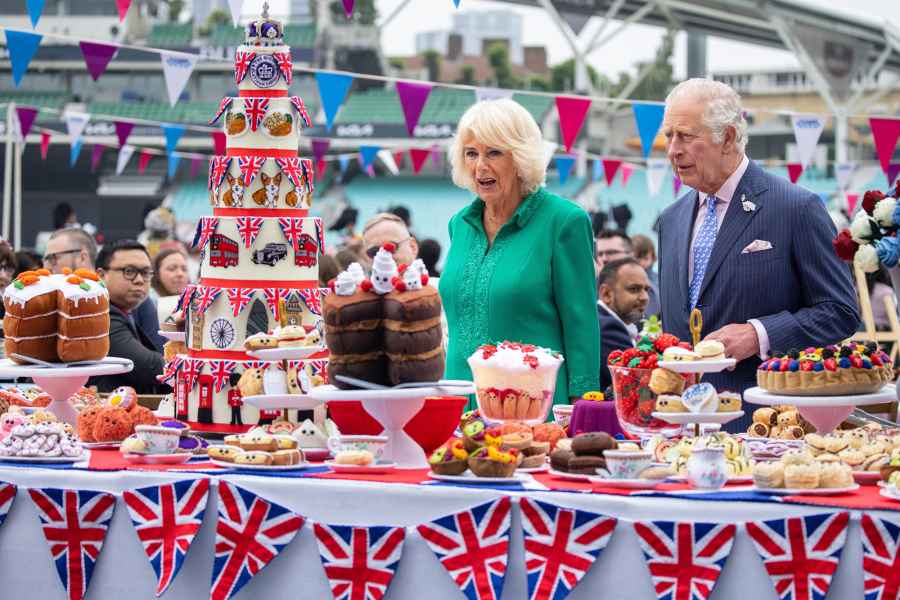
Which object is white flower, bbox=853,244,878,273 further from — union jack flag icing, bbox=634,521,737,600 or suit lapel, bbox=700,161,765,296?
suit lapel, bbox=700,161,765,296

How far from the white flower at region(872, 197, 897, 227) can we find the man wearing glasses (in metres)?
3.62

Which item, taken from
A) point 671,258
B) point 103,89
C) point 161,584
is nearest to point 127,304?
point 671,258

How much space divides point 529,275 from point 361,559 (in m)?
1.41

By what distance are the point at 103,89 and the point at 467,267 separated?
39.5 metres

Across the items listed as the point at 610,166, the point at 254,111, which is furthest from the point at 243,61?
the point at 610,166

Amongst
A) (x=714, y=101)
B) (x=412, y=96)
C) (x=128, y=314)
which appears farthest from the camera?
(x=412, y=96)

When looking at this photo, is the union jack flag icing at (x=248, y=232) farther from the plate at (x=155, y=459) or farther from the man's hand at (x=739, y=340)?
the man's hand at (x=739, y=340)

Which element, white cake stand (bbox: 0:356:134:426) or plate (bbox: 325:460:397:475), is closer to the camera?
plate (bbox: 325:460:397:475)

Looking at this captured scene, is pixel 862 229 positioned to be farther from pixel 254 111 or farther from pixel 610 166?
pixel 610 166

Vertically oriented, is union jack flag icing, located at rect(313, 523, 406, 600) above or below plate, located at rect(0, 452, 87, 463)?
below

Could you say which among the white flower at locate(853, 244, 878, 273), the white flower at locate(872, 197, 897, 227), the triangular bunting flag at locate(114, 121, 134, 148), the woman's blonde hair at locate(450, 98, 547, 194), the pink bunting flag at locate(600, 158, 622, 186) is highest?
the triangular bunting flag at locate(114, 121, 134, 148)

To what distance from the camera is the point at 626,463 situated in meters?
3.17

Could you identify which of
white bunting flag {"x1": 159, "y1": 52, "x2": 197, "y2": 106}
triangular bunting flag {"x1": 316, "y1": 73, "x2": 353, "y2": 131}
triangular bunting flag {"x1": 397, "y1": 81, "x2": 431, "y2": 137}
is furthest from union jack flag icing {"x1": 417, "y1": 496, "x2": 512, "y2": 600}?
triangular bunting flag {"x1": 397, "y1": 81, "x2": 431, "y2": 137}

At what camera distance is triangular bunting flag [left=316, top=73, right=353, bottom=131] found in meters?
9.93
